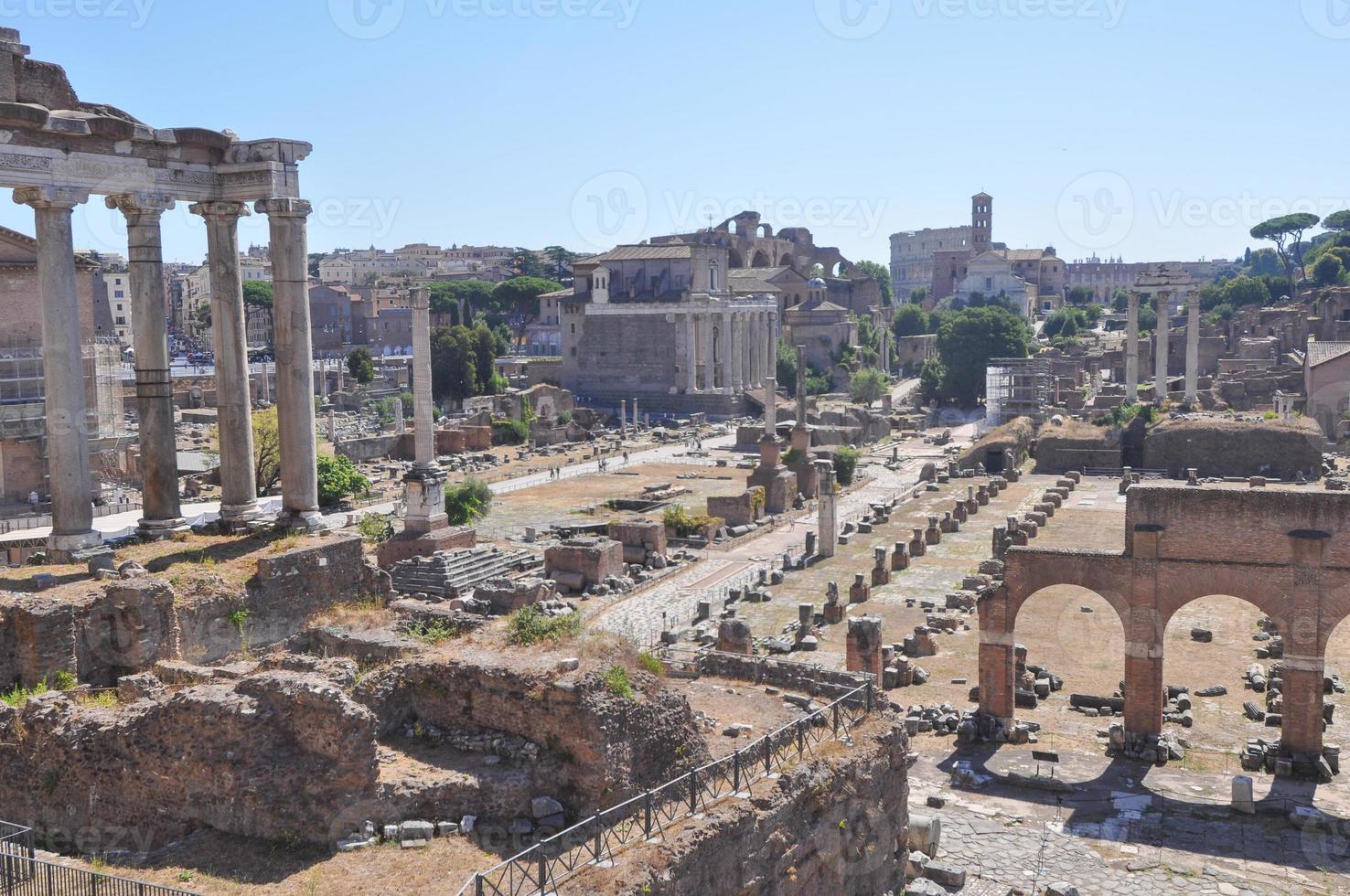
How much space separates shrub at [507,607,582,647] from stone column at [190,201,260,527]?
282 inches

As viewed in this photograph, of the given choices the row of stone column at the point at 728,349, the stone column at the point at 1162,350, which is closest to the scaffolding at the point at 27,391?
the row of stone column at the point at 728,349

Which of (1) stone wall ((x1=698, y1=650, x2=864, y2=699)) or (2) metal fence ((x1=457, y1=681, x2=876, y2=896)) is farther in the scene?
(1) stone wall ((x1=698, y1=650, x2=864, y2=699))

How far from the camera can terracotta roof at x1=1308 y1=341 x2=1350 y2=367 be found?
61281mm

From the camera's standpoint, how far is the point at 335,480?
1623 inches

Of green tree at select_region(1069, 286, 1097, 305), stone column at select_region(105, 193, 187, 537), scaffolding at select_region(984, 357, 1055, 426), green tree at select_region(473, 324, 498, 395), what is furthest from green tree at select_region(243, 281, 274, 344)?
green tree at select_region(1069, 286, 1097, 305)

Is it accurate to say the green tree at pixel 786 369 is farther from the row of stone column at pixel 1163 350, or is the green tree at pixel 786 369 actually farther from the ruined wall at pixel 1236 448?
the ruined wall at pixel 1236 448

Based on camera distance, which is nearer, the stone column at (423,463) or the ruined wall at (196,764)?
the ruined wall at (196,764)

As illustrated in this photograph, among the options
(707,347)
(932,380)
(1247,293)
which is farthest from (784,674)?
(1247,293)

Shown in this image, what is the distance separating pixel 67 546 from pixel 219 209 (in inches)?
216

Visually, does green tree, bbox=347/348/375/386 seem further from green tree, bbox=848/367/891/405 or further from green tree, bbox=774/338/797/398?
green tree, bbox=848/367/891/405

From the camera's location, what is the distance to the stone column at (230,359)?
18.3 meters

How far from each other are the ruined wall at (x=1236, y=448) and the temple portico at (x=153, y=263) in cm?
4342

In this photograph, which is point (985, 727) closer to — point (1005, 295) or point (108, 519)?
point (108, 519)

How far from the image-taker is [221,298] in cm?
1841
